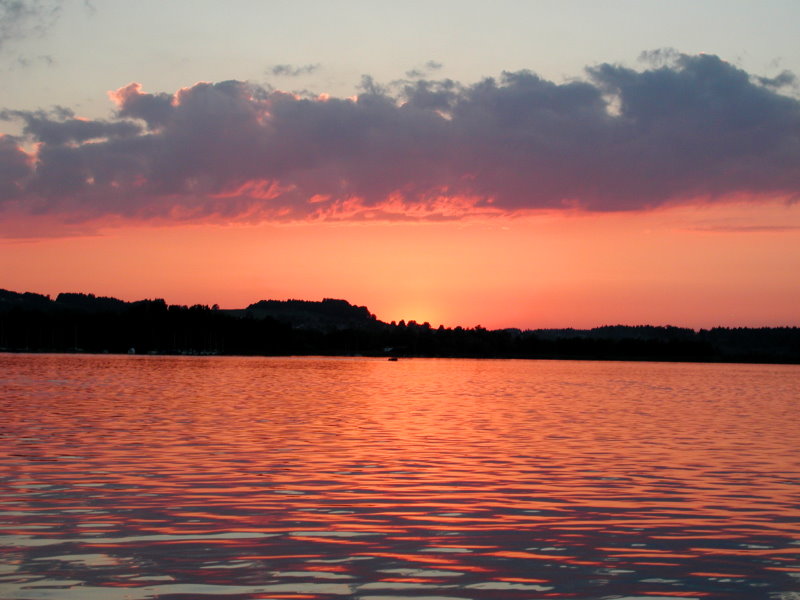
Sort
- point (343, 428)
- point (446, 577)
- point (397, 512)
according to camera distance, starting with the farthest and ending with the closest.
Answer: point (343, 428)
point (397, 512)
point (446, 577)

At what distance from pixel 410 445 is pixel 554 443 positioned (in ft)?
21.6

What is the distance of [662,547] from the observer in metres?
20.0

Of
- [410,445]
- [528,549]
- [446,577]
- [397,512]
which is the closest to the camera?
[446,577]

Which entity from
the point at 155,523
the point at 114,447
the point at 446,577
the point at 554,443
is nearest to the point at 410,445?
the point at 554,443

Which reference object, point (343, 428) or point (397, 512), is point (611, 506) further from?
point (343, 428)

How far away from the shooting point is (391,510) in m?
24.1

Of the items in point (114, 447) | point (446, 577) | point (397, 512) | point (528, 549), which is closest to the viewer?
point (446, 577)

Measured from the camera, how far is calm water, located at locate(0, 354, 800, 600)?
1667 cm

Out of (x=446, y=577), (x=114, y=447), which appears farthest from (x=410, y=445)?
(x=446, y=577)

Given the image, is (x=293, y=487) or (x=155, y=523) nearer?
(x=155, y=523)

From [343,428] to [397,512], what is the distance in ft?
81.9

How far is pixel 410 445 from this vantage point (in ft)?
133

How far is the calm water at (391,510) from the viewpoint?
16.7 m

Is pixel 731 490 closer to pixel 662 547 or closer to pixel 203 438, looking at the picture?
pixel 662 547
